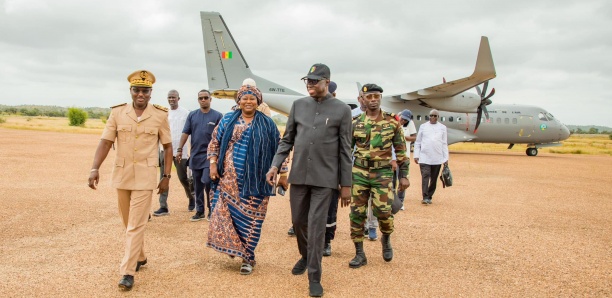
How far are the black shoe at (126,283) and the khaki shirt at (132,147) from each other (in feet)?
2.65

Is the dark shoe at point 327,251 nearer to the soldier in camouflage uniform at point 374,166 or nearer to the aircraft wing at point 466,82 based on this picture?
the soldier in camouflage uniform at point 374,166

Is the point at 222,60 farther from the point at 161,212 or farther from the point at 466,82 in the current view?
the point at 161,212

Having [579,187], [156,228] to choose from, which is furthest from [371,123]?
[579,187]

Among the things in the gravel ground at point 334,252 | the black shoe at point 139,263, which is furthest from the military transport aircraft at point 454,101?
the black shoe at point 139,263

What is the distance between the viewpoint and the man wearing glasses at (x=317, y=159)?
435cm

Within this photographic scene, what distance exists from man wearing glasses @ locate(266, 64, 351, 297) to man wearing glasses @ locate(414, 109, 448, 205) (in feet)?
16.8

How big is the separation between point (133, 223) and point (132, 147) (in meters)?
0.71

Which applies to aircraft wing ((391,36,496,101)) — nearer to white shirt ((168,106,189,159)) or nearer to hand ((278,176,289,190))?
white shirt ((168,106,189,159))

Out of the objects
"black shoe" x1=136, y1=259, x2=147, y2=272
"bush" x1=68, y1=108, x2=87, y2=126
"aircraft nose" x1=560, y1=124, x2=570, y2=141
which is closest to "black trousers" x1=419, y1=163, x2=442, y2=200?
"black shoe" x1=136, y1=259, x2=147, y2=272

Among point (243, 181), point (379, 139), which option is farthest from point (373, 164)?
point (243, 181)

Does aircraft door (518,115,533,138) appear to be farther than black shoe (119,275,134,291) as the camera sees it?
Yes

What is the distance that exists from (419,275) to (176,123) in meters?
→ 4.77

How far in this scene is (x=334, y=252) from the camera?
19.0 ft

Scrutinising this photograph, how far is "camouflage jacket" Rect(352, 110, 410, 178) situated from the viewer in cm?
519
